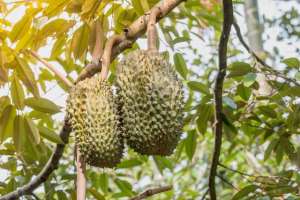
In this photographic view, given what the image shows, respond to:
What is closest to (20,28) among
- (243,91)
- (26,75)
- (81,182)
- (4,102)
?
(26,75)

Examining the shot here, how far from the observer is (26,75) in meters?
1.48

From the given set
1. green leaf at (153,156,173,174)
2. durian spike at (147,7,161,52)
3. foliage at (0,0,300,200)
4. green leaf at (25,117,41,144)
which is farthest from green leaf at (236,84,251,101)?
green leaf at (25,117,41,144)

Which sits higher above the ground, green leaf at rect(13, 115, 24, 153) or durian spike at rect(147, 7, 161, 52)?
durian spike at rect(147, 7, 161, 52)

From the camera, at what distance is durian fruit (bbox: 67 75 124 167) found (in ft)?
4.12

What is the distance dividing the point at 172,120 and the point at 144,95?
0.29ft

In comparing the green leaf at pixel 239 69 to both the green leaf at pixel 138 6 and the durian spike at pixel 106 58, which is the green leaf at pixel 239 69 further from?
the durian spike at pixel 106 58

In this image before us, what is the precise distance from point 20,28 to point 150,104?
1.35 ft

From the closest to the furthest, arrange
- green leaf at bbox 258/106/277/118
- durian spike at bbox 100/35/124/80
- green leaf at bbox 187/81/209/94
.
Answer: durian spike at bbox 100/35/124/80 → green leaf at bbox 187/81/209/94 → green leaf at bbox 258/106/277/118

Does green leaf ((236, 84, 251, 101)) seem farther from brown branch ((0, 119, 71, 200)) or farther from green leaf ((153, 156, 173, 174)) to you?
brown branch ((0, 119, 71, 200))

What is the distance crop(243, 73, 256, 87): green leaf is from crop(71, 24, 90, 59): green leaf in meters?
0.46

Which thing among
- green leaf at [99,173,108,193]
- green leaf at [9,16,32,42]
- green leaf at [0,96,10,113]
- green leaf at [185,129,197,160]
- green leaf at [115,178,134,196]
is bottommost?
green leaf at [115,178,134,196]

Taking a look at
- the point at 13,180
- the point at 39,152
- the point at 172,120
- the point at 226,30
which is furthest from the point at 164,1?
the point at 13,180

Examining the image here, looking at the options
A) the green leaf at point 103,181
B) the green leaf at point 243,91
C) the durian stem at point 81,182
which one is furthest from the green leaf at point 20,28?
the green leaf at point 103,181

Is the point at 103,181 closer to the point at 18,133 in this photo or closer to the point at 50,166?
the point at 50,166
